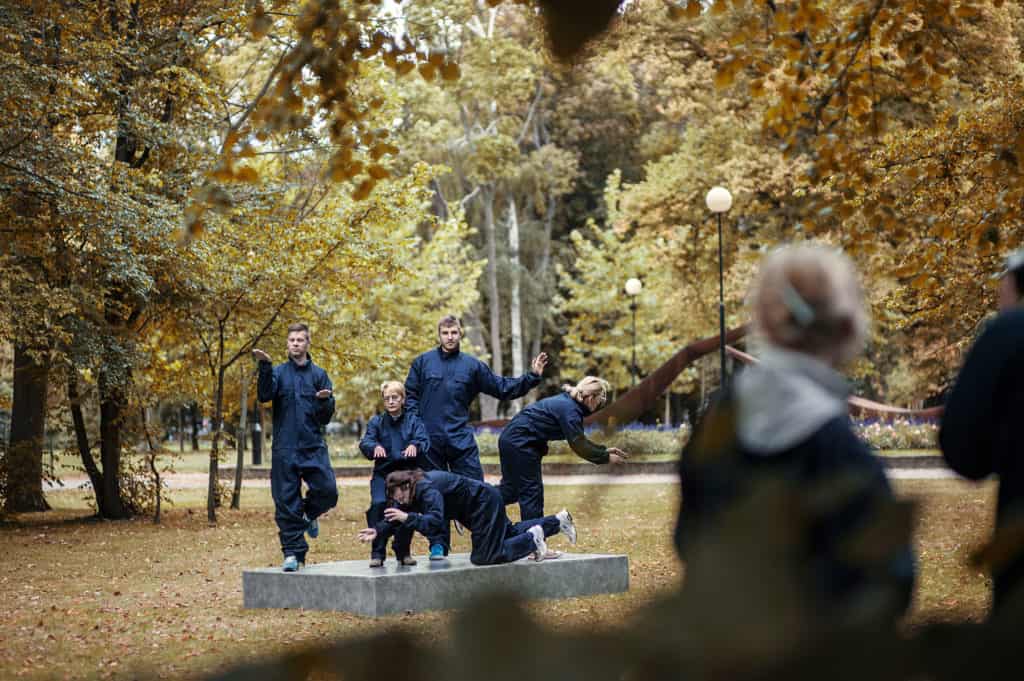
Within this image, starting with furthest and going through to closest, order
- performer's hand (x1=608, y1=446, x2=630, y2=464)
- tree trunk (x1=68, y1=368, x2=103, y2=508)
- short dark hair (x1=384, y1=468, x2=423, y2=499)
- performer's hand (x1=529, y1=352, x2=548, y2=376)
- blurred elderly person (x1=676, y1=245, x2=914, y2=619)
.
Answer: tree trunk (x1=68, y1=368, x2=103, y2=508), short dark hair (x1=384, y1=468, x2=423, y2=499), performer's hand (x1=529, y1=352, x2=548, y2=376), performer's hand (x1=608, y1=446, x2=630, y2=464), blurred elderly person (x1=676, y1=245, x2=914, y2=619)

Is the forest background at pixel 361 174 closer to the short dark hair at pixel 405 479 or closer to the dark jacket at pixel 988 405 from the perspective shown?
the dark jacket at pixel 988 405

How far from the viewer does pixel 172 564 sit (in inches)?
480

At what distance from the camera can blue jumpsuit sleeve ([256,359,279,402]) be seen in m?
9.83

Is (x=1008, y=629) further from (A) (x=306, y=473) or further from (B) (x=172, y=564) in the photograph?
(B) (x=172, y=564)

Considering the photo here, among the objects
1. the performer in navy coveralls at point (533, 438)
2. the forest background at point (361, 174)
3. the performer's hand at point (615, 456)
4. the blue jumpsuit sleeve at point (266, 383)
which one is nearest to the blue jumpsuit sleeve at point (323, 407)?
the blue jumpsuit sleeve at point (266, 383)

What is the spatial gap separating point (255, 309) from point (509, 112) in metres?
22.8

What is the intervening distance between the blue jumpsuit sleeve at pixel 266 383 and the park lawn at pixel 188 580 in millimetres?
1675

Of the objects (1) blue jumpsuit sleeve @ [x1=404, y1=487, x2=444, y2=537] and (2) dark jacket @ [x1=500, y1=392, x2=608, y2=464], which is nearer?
(1) blue jumpsuit sleeve @ [x1=404, y1=487, x2=444, y2=537]

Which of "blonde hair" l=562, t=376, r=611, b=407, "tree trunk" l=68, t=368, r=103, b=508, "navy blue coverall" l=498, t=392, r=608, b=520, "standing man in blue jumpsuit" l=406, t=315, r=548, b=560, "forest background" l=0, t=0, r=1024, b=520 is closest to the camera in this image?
"forest background" l=0, t=0, r=1024, b=520

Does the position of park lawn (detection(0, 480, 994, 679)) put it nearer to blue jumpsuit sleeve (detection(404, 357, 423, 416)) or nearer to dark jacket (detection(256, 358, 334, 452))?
dark jacket (detection(256, 358, 334, 452))

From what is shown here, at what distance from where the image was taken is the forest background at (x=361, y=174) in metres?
5.25

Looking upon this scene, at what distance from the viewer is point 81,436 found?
16.9 m

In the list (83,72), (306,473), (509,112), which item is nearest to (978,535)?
(306,473)

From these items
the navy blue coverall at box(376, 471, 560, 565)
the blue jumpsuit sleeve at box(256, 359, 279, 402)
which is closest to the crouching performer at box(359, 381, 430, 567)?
the navy blue coverall at box(376, 471, 560, 565)
